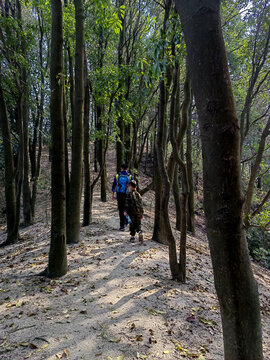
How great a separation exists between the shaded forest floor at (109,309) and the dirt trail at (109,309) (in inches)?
0.5

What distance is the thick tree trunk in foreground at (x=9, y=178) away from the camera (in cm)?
814

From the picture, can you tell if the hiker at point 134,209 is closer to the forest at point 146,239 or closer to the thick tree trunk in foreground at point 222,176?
the forest at point 146,239

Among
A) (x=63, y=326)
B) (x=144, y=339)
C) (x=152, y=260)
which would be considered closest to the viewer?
(x=144, y=339)

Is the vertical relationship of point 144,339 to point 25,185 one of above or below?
below

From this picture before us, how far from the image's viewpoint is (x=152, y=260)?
6496 mm

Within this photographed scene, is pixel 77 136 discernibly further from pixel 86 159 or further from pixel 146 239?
pixel 146 239

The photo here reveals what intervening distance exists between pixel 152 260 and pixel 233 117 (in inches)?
217

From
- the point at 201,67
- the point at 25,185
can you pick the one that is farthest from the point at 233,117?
the point at 25,185

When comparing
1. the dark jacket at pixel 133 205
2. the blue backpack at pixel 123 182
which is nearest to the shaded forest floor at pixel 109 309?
the dark jacket at pixel 133 205

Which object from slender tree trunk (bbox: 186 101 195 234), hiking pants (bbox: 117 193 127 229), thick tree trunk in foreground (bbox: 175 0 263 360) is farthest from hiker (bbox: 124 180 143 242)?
thick tree trunk in foreground (bbox: 175 0 263 360)

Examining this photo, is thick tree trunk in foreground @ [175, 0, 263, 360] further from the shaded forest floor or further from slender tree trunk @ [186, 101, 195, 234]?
slender tree trunk @ [186, 101, 195, 234]

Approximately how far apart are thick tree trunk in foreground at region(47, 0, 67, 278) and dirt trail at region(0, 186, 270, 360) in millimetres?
463

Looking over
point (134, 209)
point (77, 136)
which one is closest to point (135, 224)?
point (134, 209)

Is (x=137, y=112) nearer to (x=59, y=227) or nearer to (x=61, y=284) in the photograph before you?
(x=59, y=227)
